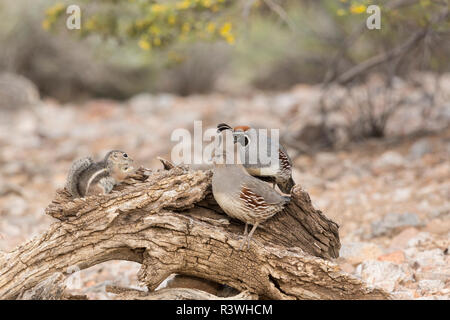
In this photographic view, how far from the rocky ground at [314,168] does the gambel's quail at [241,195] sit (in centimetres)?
150

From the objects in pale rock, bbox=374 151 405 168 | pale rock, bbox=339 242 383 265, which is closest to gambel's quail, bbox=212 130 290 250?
pale rock, bbox=339 242 383 265

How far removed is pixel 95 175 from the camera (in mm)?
4461

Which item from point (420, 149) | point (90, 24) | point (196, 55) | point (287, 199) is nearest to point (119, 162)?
point (287, 199)

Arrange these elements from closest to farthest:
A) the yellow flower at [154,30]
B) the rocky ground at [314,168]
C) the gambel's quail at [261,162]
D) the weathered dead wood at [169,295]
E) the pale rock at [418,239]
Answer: the weathered dead wood at [169,295] → the gambel's quail at [261,162] → the rocky ground at [314,168] → the pale rock at [418,239] → the yellow flower at [154,30]

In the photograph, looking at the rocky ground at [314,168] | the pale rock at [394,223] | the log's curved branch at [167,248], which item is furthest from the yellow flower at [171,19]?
the pale rock at [394,223]

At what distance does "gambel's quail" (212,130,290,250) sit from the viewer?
4285mm

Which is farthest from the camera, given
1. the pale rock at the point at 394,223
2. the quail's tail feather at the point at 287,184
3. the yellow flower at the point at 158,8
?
the yellow flower at the point at 158,8

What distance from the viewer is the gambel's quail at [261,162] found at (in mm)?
5051

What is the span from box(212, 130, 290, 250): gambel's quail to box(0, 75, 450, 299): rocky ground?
1505 millimetres

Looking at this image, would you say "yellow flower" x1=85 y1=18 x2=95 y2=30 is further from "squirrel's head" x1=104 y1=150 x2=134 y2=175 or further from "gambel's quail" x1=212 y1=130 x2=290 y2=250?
"gambel's quail" x1=212 y1=130 x2=290 y2=250

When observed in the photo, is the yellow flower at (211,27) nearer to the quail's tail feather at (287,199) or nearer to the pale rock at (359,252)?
the pale rock at (359,252)

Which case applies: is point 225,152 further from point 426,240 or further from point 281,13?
point 281,13

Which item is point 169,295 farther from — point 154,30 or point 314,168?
point 314,168

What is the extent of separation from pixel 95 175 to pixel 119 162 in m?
0.26
